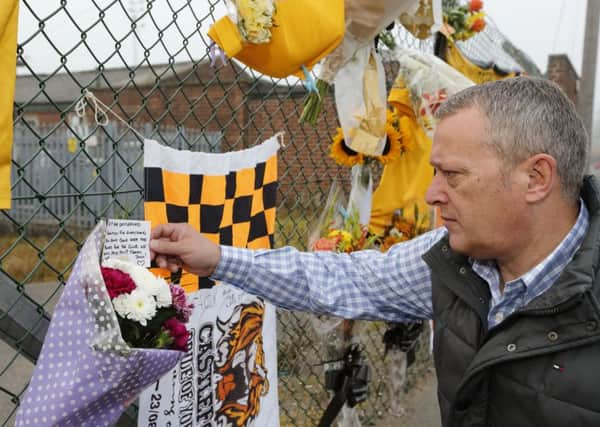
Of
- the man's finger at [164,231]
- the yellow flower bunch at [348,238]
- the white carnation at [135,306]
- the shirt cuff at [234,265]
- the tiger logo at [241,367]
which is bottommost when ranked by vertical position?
the yellow flower bunch at [348,238]

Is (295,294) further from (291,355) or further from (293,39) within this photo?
(291,355)

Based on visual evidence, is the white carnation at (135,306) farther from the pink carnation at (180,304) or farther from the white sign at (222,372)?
the white sign at (222,372)

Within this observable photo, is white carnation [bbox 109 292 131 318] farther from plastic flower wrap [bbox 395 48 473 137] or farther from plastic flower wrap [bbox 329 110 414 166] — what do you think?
plastic flower wrap [bbox 395 48 473 137]

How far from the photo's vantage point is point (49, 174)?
10812mm

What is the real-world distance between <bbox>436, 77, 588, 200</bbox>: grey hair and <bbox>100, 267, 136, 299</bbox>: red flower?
0.97 m

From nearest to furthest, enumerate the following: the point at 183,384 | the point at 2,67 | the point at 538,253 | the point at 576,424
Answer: the point at 2,67 → the point at 576,424 → the point at 538,253 → the point at 183,384

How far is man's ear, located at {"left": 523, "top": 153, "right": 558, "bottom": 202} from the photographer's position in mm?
1483

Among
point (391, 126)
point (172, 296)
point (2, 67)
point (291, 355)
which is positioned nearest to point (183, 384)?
point (172, 296)

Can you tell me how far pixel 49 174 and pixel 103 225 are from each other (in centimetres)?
1050

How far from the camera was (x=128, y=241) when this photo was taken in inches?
53.7

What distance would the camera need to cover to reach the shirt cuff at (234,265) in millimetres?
1706

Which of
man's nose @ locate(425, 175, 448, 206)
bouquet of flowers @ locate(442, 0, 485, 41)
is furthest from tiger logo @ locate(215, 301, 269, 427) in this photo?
bouquet of flowers @ locate(442, 0, 485, 41)

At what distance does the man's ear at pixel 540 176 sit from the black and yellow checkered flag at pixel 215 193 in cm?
86

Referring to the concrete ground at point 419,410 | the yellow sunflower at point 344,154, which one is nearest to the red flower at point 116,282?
the yellow sunflower at point 344,154
